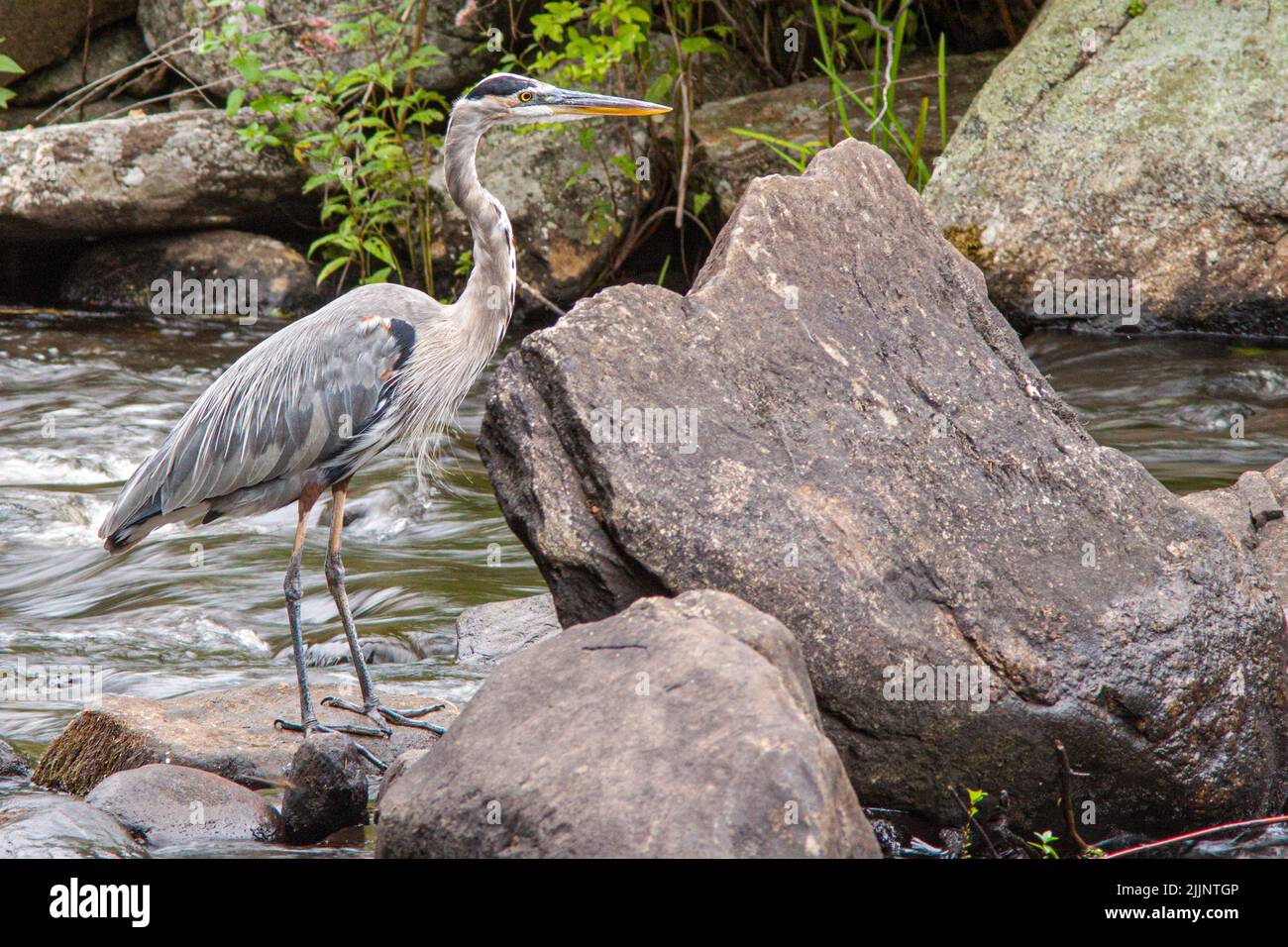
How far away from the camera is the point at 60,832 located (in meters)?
3.52

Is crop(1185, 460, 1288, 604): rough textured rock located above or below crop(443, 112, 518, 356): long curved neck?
below

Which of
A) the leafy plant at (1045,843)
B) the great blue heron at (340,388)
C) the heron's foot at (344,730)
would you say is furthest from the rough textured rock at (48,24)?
the leafy plant at (1045,843)

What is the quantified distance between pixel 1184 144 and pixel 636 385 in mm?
6533

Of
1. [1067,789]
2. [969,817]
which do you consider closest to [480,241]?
[969,817]

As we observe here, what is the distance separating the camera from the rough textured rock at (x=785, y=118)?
34.5 feet

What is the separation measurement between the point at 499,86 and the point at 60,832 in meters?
3.38

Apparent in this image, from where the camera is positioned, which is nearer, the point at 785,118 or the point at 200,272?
the point at 785,118

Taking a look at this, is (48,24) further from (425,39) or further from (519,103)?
(519,103)

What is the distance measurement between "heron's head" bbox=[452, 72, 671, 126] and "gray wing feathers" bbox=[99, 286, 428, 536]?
0.85m

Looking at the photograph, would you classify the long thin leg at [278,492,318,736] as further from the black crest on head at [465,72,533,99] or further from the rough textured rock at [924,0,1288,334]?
the rough textured rock at [924,0,1288,334]

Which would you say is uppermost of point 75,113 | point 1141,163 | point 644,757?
point 75,113

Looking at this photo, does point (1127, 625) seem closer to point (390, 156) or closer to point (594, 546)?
point (594, 546)

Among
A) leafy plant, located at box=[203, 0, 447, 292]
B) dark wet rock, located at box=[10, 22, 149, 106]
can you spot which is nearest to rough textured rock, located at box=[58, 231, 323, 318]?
leafy plant, located at box=[203, 0, 447, 292]

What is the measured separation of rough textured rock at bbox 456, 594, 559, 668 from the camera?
563 centimetres
